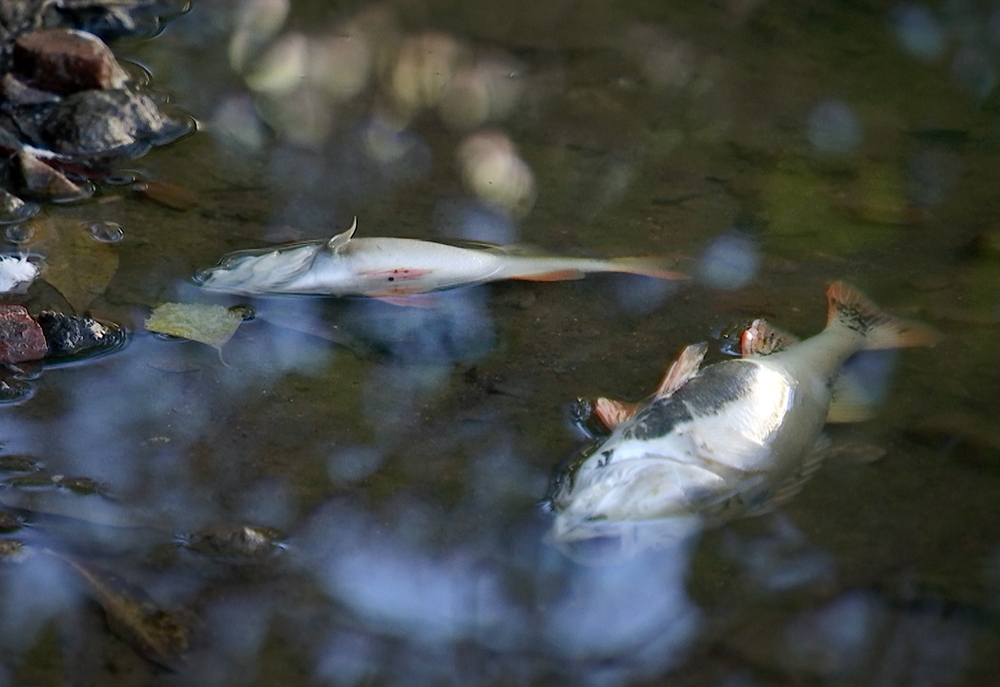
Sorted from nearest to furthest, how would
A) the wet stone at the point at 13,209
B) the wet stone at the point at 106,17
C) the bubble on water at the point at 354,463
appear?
the bubble on water at the point at 354,463
the wet stone at the point at 13,209
the wet stone at the point at 106,17

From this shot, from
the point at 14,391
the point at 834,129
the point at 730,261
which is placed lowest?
the point at 14,391

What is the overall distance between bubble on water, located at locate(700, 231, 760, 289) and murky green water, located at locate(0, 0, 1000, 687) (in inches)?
0.6

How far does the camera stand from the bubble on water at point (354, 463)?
2990mm

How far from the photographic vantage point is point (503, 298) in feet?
12.5

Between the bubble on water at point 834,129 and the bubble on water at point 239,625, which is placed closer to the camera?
the bubble on water at point 239,625

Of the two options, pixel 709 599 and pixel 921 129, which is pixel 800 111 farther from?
pixel 709 599

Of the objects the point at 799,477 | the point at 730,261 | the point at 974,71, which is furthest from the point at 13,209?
the point at 974,71

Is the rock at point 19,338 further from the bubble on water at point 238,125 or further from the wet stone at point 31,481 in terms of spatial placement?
the bubble on water at point 238,125

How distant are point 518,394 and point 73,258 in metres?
1.81

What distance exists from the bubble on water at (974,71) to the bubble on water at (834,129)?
2.70 ft

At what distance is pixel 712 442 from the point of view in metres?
2.89

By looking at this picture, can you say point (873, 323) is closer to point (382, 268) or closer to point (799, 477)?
point (799, 477)

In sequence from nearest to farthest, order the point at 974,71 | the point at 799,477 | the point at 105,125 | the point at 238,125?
1. the point at 799,477
2. the point at 105,125
3. the point at 238,125
4. the point at 974,71

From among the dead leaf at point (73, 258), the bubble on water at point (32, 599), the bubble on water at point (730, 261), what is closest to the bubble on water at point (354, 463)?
the bubble on water at point (32, 599)
